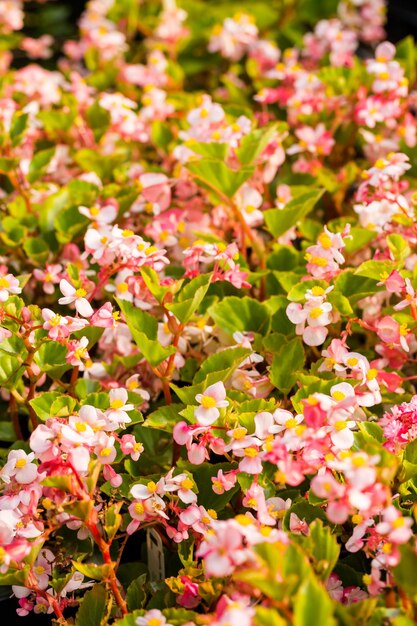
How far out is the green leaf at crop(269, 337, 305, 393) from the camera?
0.89 m

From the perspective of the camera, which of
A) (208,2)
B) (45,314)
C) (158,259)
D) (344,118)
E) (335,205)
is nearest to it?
(45,314)

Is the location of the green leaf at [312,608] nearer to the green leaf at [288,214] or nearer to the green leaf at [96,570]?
the green leaf at [96,570]

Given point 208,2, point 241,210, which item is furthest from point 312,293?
point 208,2

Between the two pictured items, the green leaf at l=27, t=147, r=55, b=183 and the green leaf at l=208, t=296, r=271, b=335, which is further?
the green leaf at l=27, t=147, r=55, b=183

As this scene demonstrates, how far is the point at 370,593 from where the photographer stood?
0.68 metres

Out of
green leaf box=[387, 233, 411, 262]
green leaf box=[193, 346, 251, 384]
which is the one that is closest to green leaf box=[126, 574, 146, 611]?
green leaf box=[193, 346, 251, 384]

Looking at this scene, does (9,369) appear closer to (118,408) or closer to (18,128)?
(118,408)

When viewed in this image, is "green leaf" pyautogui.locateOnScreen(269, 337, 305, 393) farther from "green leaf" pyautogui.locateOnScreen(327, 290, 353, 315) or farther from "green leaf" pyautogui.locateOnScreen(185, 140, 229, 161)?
"green leaf" pyautogui.locateOnScreen(185, 140, 229, 161)

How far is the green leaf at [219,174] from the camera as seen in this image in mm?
1044

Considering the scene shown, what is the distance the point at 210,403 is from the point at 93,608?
0.22 m

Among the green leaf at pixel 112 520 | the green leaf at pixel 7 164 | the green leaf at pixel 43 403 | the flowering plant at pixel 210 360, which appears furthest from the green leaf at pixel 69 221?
the green leaf at pixel 112 520

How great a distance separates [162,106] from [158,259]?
22.5 inches

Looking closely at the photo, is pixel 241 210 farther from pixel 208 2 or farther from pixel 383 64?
pixel 208 2

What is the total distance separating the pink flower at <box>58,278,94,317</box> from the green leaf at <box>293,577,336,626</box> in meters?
0.41
